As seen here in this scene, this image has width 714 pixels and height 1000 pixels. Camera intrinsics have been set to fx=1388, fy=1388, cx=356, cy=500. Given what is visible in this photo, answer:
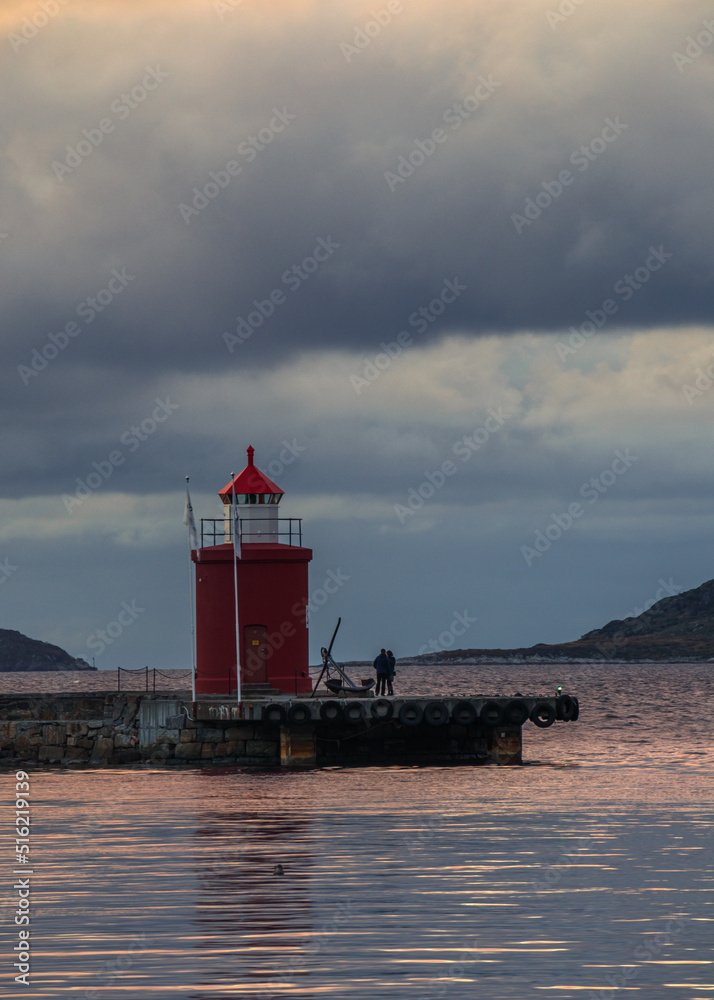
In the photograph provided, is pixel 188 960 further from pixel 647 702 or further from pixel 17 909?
pixel 647 702

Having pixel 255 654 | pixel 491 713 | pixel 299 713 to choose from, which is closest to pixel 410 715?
pixel 491 713

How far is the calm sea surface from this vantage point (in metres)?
13.7

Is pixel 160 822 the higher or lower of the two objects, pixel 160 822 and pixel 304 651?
the lower

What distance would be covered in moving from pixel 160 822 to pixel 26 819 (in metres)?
2.70

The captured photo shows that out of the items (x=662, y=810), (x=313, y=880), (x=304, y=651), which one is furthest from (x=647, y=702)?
(x=313, y=880)

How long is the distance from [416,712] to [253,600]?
233 inches

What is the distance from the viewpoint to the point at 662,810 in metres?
27.9

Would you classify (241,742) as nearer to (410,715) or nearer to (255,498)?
(410,715)

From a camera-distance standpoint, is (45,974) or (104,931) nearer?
(45,974)

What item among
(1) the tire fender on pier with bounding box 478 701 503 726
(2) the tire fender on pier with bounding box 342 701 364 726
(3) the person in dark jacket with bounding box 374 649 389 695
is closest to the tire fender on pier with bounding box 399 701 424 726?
(2) the tire fender on pier with bounding box 342 701 364 726

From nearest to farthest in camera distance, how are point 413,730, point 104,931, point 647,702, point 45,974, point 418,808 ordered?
point 45,974
point 104,931
point 418,808
point 413,730
point 647,702

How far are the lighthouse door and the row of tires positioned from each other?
12.3 feet

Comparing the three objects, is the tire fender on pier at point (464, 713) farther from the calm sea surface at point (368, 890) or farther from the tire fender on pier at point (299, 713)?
A: the tire fender on pier at point (299, 713)

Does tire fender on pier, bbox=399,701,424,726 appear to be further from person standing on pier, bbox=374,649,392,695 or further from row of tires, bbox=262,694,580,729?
person standing on pier, bbox=374,649,392,695
